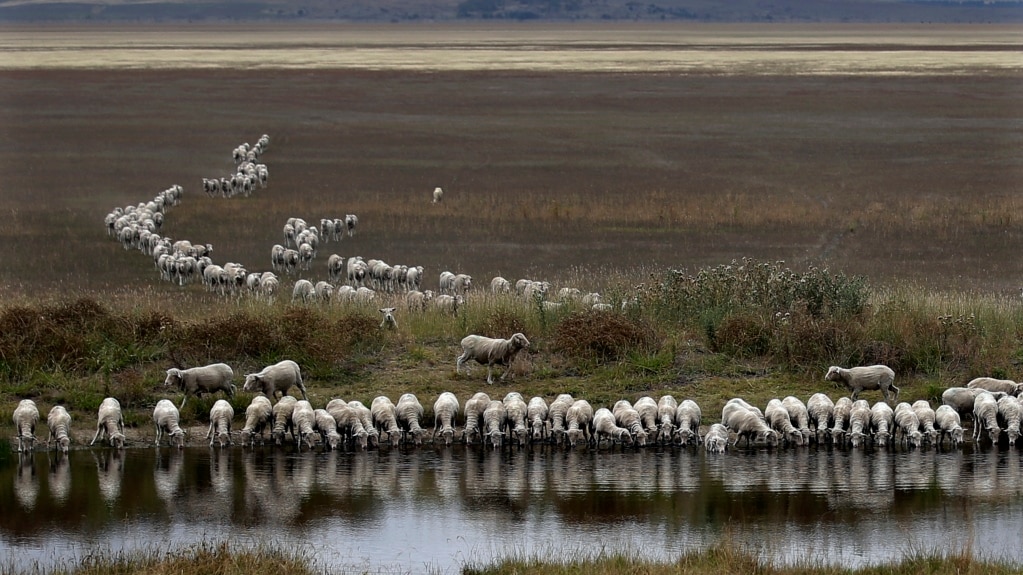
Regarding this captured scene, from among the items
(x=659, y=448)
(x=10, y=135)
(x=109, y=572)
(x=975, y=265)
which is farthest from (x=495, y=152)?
(x=109, y=572)

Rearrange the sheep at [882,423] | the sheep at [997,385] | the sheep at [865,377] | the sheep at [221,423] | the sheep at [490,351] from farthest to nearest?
1. the sheep at [490,351]
2. the sheep at [865,377]
3. the sheep at [997,385]
4. the sheep at [882,423]
5. the sheep at [221,423]

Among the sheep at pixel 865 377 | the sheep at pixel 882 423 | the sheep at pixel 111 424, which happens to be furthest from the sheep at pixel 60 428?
the sheep at pixel 882 423

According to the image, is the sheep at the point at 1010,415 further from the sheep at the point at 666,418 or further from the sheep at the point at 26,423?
the sheep at the point at 26,423

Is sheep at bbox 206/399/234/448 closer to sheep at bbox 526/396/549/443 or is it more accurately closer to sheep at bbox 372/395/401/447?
sheep at bbox 372/395/401/447

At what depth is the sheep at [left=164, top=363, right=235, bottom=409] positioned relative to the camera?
64.4ft

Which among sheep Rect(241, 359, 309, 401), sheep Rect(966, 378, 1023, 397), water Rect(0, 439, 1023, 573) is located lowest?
water Rect(0, 439, 1023, 573)

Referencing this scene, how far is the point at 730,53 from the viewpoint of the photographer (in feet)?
480

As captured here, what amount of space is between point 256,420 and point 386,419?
71.4 inches

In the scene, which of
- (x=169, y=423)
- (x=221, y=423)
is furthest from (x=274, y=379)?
(x=169, y=423)

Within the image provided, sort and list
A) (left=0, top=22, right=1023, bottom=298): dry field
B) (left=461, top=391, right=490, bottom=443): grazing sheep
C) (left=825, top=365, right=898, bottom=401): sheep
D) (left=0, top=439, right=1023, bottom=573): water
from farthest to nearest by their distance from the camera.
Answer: (left=0, top=22, right=1023, bottom=298): dry field → (left=825, top=365, right=898, bottom=401): sheep → (left=461, top=391, right=490, bottom=443): grazing sheep → (left=0, top=439, right=1023, bottom=573): water

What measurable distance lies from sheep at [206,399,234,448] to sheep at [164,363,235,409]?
0.72 metres

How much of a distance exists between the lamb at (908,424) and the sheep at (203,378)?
963 centimetres

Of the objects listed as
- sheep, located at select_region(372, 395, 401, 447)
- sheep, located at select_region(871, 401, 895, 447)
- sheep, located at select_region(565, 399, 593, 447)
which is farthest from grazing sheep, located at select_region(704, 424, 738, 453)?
sheep, located at select_region(372, 395, 401, 447)

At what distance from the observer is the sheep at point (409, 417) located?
1897 cm
